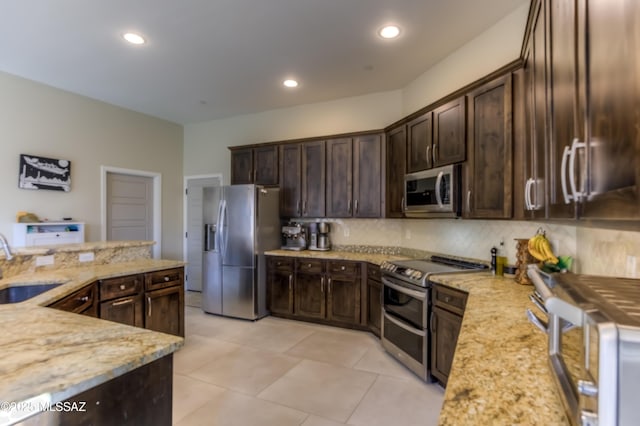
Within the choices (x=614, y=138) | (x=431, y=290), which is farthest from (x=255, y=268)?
(x=614, y=138)

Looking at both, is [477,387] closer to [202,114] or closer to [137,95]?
[137,95]

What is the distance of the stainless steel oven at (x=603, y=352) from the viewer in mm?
521

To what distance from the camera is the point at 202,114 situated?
5.38 meters

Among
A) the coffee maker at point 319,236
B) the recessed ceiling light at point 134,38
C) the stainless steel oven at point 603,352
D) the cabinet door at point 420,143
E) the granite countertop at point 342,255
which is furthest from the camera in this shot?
the coffee maker at point 319,236

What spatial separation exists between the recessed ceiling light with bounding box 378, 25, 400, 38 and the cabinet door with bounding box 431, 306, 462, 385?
2432 millimetres

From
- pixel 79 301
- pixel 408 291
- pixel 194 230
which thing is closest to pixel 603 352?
pixel 408 291

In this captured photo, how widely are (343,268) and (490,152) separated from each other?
2.15 meters

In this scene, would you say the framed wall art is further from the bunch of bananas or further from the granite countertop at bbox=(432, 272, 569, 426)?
the bunch of bananas

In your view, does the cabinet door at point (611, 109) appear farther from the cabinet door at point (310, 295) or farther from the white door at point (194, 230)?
the white door at point (194, 230)

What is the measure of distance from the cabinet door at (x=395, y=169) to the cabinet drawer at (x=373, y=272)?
64 centimetres

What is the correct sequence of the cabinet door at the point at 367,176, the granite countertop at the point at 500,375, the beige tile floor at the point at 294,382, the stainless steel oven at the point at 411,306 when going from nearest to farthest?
the granite countertop at the point at 500,375 < the beige tile floor at the point at 294,382 < the stainless steel oven at the point at 411,306 < the cabinet door at the point at 367,176

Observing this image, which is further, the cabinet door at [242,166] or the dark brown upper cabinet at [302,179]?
the cabinet door at [242,166]

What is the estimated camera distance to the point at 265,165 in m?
4.79

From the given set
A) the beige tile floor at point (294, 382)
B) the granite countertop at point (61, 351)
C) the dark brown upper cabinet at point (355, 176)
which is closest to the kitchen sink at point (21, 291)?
the granite countertop at point (61, 351)
